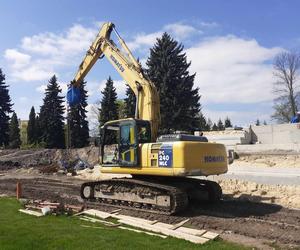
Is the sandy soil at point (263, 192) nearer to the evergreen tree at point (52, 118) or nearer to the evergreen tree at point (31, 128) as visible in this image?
the evergreen tree at point (52, 118)

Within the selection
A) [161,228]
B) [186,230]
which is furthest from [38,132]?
[186,230]

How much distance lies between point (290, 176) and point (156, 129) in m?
5.53

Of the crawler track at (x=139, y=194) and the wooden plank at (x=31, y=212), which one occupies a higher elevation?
the crawler track at (x=139, y=194)

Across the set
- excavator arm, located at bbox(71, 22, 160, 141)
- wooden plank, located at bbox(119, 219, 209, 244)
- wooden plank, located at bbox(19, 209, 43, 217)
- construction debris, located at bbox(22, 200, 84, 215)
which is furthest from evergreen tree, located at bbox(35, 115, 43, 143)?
wooden plank, located at bbox(119, 219, 209, 244)

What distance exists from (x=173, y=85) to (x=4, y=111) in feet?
92.7

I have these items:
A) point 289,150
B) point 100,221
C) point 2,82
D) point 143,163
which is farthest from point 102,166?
point 2,82

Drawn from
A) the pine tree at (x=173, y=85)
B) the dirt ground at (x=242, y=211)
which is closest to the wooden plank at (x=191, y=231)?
the dirt ground at (x=242, y=211)

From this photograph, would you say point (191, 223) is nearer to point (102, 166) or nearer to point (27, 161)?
point (102, 166)

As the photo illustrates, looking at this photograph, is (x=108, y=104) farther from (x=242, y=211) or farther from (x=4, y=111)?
(x=242, y=211)

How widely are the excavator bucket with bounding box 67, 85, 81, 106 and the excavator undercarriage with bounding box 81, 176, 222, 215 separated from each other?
3900mm

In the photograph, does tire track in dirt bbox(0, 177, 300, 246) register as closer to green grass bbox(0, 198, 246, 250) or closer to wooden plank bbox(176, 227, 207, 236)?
wooden plank bbox(176, 227, 207, 236)

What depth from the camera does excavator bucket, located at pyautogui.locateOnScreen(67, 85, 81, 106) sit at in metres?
18.2

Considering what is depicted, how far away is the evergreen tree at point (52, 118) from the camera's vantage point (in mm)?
57375

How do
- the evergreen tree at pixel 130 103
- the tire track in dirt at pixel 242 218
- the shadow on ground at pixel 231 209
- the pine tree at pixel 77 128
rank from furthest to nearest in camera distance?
the pine tree at pixel 77 128 → the evergreen tree at pixel 130 103 → the shadow on ground at pixel 231 209 → the tire track in dirt at pixel 242 218
